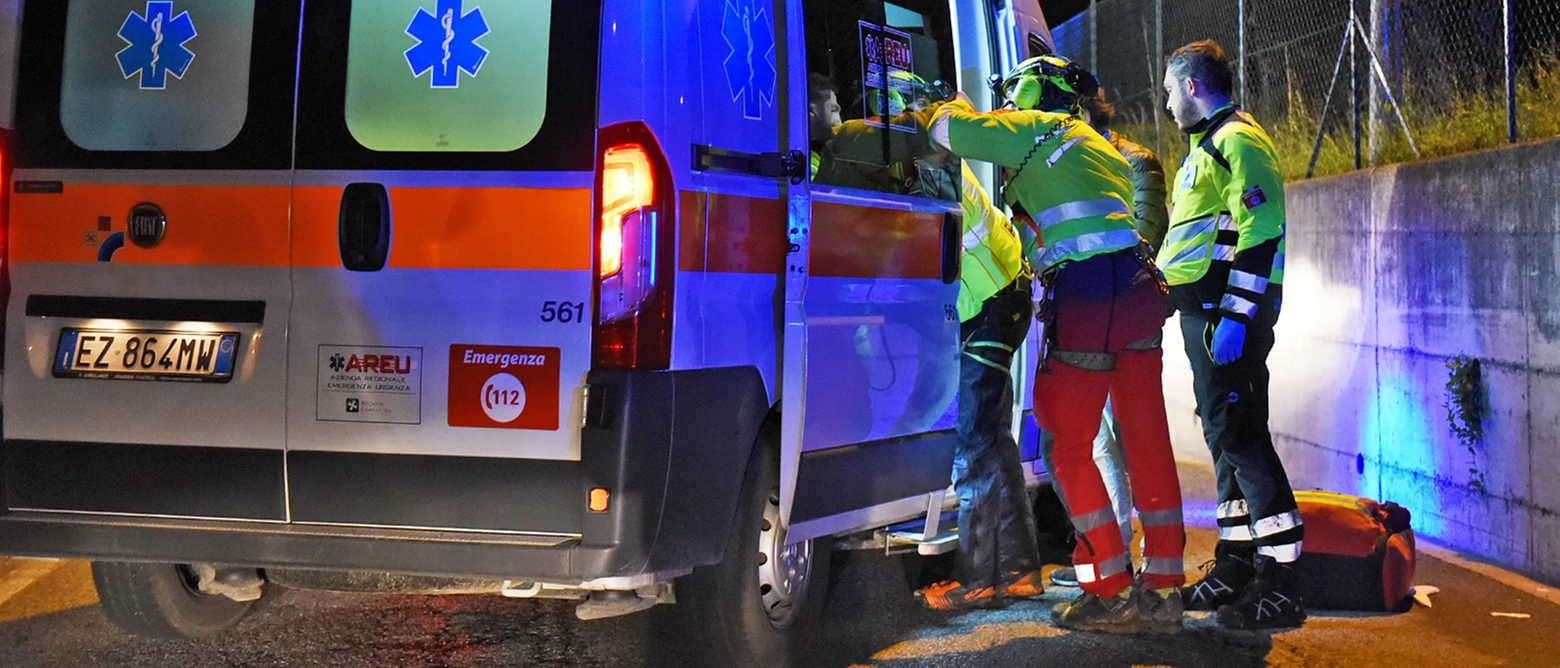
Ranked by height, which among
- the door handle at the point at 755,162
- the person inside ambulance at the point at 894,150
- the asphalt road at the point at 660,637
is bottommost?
the asphalt road at the point at 660,637

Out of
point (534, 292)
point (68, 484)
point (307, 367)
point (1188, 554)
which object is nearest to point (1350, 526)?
point (1188, 554)

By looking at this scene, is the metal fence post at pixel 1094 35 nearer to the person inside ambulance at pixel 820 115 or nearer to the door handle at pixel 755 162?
the person inside ambulance at pixel 820 115

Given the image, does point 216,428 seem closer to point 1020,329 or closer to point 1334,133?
point 1020,329

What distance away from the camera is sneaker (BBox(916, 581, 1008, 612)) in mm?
5625

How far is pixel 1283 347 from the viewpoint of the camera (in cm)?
860

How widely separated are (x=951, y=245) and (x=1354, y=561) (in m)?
1.79

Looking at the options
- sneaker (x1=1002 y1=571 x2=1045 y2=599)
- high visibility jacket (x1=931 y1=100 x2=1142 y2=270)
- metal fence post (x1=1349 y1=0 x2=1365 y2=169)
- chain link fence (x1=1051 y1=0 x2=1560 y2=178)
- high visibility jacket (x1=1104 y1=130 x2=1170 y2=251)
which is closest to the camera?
high visibility jacket (x1=931 y1=100 x2=1142 y2=270)

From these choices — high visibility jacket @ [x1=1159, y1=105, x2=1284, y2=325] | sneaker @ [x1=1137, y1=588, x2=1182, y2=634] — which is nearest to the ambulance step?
sneaker @ [x1=1137, y1=588, x2=1182, y2=634]

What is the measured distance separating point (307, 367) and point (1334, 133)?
256 inches

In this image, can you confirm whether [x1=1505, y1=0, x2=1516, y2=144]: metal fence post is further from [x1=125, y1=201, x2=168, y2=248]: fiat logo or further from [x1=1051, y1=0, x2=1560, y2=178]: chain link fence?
[x1=125, y1=201, x2=168, y2=248]: fiat logo

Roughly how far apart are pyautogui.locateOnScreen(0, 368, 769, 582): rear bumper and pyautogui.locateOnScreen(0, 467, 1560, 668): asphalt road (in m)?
0.63

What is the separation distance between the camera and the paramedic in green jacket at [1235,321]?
18.3 feet

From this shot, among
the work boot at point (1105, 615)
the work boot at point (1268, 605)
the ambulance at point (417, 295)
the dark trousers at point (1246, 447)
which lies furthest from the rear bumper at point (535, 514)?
the dark trousers at point (1246, 447)

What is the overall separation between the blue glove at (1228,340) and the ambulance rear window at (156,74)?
326 centimetres
